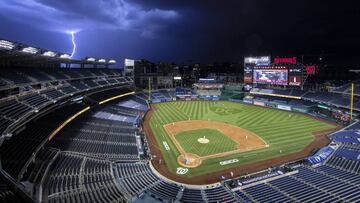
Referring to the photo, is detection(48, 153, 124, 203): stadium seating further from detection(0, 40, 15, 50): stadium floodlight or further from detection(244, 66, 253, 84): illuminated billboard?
detection(244, 66, 253, 84): illuminated billboard

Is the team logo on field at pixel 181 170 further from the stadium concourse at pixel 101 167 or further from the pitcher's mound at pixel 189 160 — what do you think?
the pitcher's mound at pixel 189 160

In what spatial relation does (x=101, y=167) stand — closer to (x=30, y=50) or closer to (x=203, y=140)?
(x=30, y=50)

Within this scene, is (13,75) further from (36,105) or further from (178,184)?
(178,184)

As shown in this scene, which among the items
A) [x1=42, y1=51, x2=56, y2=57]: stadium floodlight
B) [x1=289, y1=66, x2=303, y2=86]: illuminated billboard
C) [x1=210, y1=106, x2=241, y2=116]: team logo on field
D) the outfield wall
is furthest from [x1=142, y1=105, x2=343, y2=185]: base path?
[x1=289, y1=66, x2=303, y2=86]: illuminated billboard

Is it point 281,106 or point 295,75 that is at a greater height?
point 295,75

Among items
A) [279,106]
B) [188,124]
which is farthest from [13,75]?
[279,106]

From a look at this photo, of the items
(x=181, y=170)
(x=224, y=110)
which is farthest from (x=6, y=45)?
(x=224, y=110)

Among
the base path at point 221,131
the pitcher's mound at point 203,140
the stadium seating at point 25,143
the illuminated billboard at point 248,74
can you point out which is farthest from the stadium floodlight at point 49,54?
the illuminated billboard at point 248,74
